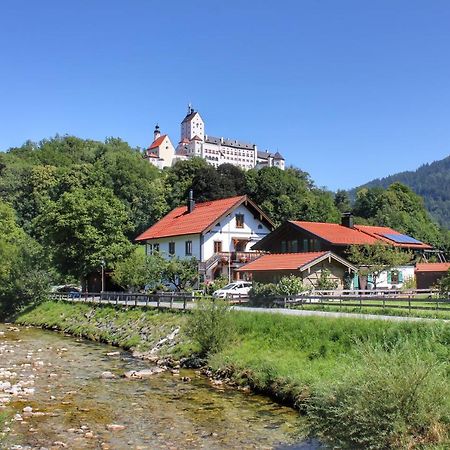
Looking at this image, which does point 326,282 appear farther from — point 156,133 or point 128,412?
point 156,133

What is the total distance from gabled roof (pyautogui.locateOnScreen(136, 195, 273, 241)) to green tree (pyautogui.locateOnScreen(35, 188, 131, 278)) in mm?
5060

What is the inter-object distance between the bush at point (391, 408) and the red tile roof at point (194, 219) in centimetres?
3680

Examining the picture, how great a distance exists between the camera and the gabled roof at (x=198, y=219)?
49.2 meters

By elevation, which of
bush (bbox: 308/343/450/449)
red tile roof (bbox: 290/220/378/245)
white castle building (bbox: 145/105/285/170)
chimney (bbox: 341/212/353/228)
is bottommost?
bush (bbox: 308/343/450/449)

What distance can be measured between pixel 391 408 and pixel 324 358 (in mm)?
8409

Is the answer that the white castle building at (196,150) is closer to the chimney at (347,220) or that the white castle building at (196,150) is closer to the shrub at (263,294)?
the chimney at (347,220)

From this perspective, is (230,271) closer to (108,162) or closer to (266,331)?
(266,331)

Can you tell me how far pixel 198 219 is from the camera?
52.0 metres

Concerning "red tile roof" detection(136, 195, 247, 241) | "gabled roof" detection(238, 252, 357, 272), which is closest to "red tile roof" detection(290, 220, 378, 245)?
"gabled roof" detection(238, 252, 357, 272)

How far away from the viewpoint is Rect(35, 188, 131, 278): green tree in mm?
49125

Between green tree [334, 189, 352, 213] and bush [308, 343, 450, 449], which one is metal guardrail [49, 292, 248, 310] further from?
green tree [334, 189, 352, 213]

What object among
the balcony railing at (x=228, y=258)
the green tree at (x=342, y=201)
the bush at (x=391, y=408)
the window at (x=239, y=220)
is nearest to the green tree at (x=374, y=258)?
the balcony railing at (x=228, y=258)

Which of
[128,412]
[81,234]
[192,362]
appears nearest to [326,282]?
[192,362]

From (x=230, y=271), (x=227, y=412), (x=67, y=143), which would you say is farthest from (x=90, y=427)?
(x=67, y=143)
